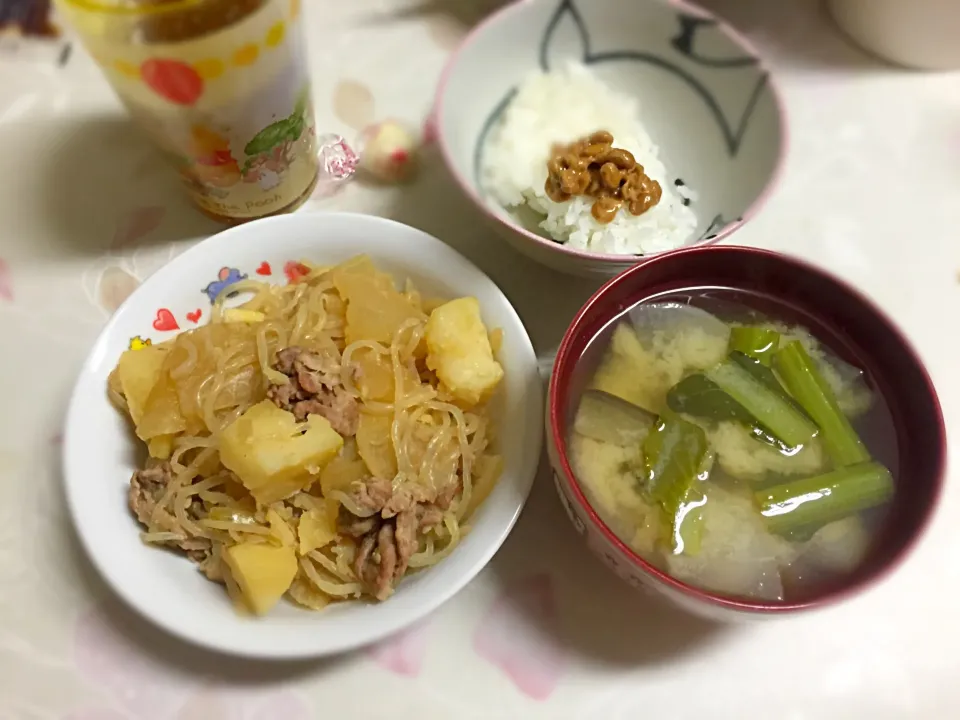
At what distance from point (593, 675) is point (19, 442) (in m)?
0.99

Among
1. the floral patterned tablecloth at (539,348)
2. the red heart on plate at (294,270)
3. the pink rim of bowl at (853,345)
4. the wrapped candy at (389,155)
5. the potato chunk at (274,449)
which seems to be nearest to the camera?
the pink rim of bowl at (853,345)

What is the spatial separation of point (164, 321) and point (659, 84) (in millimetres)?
1043

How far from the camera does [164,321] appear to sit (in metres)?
1.24

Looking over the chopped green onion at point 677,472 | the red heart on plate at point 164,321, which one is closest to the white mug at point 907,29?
the chopped green onion at point 677,472

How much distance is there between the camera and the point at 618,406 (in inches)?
45.0

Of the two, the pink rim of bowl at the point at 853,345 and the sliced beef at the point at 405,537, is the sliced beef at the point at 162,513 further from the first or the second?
the pink rim of bowl at the point at 853,345

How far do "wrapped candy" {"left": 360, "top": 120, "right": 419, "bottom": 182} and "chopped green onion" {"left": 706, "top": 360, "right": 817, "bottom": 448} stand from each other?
722mm

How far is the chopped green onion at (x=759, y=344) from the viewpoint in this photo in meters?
1.16

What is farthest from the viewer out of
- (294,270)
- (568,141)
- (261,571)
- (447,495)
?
(568,141)

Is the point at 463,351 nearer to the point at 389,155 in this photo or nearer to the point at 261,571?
the point at 261,571

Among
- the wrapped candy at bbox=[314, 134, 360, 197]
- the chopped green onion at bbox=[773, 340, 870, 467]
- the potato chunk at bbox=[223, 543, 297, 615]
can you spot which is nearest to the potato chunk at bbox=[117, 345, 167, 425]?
the potato chunk at bbox=[223, 543, 297, 615]

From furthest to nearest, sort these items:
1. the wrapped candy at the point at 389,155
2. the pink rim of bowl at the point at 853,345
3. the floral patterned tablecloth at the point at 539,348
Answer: the wrapped candy at the point at 389,155 < the floral patterned tablecloth at the point at 539,348 < the pink rim of bowl at the point at 853,345

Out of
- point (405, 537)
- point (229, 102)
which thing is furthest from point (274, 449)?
point (229, 102)

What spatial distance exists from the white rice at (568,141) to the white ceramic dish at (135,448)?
0.25 metres
